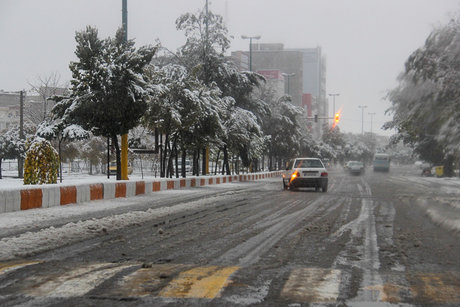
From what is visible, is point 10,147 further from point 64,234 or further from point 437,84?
point 64,234

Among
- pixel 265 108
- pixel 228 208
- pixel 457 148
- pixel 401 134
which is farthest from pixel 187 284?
pixel 401 134

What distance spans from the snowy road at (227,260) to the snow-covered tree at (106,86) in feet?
29.6

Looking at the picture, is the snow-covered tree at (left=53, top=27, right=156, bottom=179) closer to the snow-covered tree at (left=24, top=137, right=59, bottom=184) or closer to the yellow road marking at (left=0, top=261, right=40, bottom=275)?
the snow-covered tree at (left=24, top=137, right=59, bottom=184)

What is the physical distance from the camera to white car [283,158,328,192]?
22469 millimetres

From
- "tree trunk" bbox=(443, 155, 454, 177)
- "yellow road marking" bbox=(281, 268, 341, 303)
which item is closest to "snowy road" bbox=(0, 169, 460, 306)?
"yellow road marking" bbox=(281, 268, 341, 303)

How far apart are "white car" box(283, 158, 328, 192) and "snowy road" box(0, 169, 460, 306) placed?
1093 centimetres

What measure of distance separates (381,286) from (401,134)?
50.9 metres

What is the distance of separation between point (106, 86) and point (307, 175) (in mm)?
8634

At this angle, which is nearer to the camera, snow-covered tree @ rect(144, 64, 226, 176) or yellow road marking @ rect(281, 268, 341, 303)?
yellow road marking @ rect(281, 268, 341, 303)

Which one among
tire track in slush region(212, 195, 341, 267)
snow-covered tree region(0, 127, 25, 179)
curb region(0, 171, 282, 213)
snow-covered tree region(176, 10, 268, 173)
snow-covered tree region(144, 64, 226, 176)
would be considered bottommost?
tire track in slush region(212, 195, 341, 267)

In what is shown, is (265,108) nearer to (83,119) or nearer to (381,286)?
(83,119)

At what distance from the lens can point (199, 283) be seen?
5.05 meters

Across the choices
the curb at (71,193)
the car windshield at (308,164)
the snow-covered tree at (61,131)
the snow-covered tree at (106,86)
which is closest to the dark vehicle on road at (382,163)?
the car windshield at (308,164)

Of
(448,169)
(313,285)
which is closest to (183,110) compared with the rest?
(313,285)
